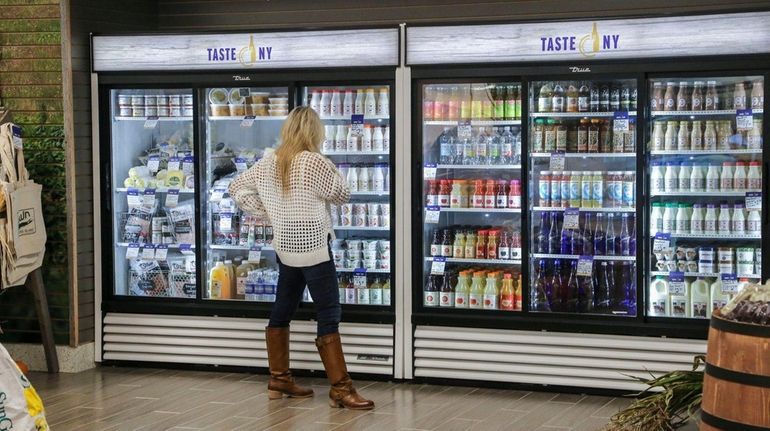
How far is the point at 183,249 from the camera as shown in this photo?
8117mm

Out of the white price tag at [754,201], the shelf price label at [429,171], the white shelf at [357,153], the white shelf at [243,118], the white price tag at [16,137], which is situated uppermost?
the white shelf at [243,118]

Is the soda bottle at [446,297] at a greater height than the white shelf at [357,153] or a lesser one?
lesser

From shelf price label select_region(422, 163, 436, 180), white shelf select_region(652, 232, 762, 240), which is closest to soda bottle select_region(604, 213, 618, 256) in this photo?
white shelf select_region(652, 232, 762, 240)

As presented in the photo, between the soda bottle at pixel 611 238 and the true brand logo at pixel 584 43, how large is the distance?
1.05 meters

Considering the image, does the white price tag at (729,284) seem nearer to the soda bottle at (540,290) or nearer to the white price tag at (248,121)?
the soda bottle at (540,290)

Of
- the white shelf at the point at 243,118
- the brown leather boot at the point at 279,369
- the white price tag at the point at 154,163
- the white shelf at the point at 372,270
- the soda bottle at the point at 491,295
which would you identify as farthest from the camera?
the white price tag at the point at 154,163

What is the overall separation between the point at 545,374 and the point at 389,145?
1771mm

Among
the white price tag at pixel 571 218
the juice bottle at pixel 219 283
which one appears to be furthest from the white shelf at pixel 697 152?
the juice bottle at pixel 219 283

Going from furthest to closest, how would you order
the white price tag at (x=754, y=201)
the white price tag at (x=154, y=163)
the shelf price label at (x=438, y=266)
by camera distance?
1. the white price tag at (x=154, y=163)
2. the shelf price label at (x=438, y=266)
3. the white price tag at (x=754, y=201)

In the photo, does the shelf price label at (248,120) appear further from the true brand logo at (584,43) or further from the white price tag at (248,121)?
the true brand logo at (584,43)

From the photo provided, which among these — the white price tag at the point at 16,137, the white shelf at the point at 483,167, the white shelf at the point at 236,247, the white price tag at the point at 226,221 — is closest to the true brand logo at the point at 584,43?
the white shelf at the point at 483,167

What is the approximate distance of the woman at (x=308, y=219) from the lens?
22.2 feet

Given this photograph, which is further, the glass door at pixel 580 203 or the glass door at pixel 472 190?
the glass door at pixel 472 190

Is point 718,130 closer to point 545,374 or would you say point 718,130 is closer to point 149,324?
point 545,374
